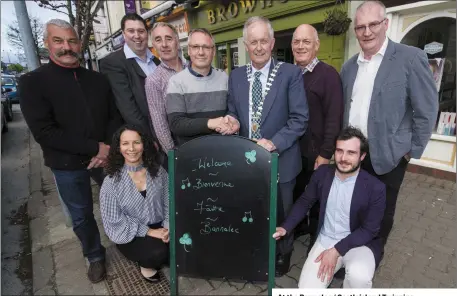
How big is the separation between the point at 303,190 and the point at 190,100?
5.39ft

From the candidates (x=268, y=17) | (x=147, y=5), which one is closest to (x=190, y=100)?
(x=268, y=17)

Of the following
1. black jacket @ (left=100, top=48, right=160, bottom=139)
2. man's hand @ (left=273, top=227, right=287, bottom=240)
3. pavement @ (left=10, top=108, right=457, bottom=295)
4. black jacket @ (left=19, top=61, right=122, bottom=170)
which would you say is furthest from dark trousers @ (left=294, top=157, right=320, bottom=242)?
black jacket @ (left=19, top=61, right=122, bottom=170)

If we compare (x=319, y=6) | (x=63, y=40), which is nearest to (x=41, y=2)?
(x=63, y=40)

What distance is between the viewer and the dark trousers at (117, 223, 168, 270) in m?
2.62

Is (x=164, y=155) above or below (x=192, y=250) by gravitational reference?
above

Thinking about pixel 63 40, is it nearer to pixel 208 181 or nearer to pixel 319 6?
pixel 208 181

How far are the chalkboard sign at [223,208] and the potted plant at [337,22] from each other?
4150 mm

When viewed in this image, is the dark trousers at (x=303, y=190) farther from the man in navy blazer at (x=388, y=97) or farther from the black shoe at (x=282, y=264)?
Result: the man in navy blazer at (x=388, y=97)

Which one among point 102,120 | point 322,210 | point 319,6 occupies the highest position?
point 319,6

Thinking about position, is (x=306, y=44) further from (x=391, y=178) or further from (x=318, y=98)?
(x=391, y=178)

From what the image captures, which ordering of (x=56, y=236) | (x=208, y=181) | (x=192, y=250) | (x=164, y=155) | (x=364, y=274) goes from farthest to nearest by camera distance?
(x=56, y=236), (x=164, y=155), (x=192, y=250), (x=208, y=181), (x=364, y=274)

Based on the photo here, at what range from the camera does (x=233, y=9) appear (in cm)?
828

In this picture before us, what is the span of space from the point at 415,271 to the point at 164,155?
9.16 feet

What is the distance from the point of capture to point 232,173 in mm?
2109
